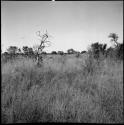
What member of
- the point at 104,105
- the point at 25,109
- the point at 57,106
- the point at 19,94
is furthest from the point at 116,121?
the point at 19,94

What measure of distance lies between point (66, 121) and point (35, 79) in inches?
93.1

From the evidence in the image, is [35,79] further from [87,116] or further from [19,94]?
[87,116]

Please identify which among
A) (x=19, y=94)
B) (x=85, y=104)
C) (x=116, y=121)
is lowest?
(x=116, y=121)

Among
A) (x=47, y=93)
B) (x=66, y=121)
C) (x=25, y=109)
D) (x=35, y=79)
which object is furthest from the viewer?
(x=35, y=79)

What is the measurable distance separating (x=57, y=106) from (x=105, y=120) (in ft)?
3.42

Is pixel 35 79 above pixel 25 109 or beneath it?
above

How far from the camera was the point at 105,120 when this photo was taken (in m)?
2.57

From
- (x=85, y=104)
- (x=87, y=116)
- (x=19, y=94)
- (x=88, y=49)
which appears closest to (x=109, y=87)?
(x=85, y=104)

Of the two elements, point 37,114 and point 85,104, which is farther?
point 85,104

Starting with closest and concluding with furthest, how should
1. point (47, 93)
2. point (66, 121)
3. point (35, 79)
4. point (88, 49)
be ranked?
point (66, 121) → point (47, 93) → point (35, 79) → point (88, 49)

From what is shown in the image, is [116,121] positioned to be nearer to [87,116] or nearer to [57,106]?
[87,116]

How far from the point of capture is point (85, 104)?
3020 mm

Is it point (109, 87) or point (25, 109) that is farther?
point (109, 87)

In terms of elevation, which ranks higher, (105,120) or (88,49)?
(88,49)
